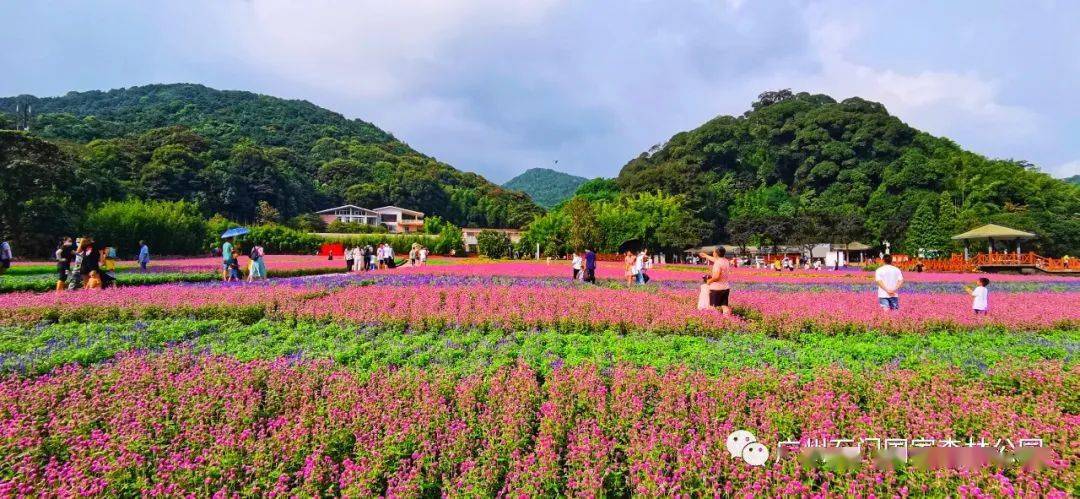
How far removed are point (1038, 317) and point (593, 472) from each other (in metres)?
9.80

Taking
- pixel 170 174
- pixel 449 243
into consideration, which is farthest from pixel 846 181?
pixel 170 174

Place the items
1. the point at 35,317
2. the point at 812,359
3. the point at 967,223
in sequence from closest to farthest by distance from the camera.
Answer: the point at 812,359 < the point at 35,317 < the point at 967,223

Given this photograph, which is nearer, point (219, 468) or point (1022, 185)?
point (219, 468)

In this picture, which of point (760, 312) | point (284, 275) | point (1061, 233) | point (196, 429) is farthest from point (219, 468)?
point (1061, 233)

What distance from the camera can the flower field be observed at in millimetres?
3115

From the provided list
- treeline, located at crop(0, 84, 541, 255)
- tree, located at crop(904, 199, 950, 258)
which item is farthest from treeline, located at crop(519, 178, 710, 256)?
treeline, located at crop(0, 84, 541, 255)

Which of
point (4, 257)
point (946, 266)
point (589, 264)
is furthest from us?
point (946, 266)

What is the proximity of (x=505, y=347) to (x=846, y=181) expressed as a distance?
74.5 metres

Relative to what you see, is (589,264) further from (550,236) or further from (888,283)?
(550,236)

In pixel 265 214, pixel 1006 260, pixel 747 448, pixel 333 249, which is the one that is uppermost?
pixel 265 214

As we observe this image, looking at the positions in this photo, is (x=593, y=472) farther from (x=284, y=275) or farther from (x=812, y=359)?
(x=284, y=275)

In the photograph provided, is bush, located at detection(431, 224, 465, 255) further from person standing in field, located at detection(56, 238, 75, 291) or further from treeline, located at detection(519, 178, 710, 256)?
person standing in field, located at detection(56, 238, 75, 291)

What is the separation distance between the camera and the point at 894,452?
10.8ft

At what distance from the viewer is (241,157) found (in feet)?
247
